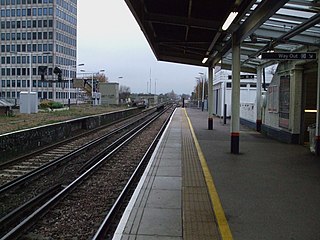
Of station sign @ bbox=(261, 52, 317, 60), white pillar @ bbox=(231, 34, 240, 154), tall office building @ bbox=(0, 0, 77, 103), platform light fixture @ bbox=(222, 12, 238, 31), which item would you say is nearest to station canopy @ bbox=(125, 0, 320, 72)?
platform light fixture @ bbox=(222, 12, 238, 31)

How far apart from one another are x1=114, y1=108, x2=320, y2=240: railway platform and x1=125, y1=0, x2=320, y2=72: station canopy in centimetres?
Answer: 358

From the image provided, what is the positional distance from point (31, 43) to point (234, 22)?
307 ft

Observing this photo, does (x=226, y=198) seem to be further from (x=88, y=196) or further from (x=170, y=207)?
(x=88, y=196)

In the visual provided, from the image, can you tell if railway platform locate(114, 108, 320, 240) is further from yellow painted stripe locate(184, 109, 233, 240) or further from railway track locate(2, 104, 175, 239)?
railway track locate(2, 104, 175, 239)

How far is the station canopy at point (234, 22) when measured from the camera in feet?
30.2

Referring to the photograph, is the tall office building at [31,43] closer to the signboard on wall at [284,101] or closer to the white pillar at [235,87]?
the signboard on wall at [284,101]

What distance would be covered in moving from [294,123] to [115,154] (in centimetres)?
671

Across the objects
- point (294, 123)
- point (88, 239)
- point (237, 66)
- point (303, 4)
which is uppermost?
point (303, 4)

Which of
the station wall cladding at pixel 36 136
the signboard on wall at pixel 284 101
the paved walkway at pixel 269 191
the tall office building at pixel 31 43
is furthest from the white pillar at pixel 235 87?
the tall office building at pixel 31 43

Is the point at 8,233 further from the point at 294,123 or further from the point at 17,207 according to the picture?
the point at 294,123

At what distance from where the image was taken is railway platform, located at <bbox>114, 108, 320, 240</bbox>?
525cm

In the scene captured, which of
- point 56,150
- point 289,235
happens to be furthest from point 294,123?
point 289,235

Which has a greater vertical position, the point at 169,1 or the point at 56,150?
the point at 169,1

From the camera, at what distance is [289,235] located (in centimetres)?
508
